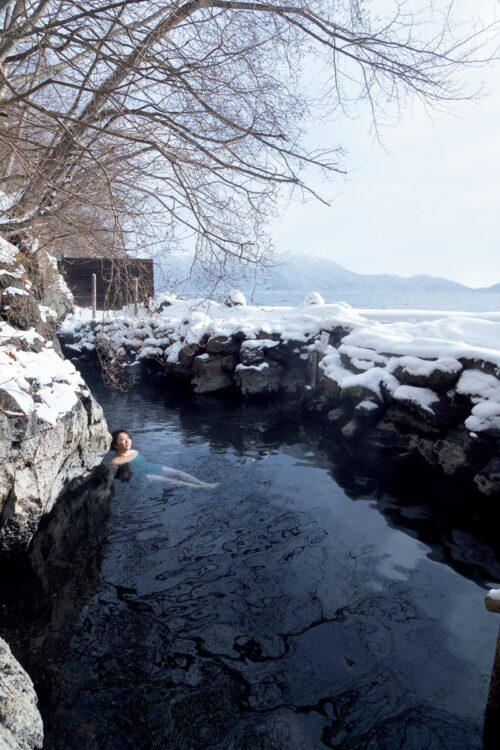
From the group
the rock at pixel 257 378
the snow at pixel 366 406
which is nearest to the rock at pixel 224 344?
the rock at pixel 257 378

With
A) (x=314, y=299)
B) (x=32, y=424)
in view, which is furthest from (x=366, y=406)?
(x=314, y=299)

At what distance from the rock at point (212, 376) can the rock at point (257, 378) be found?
0.95 meters

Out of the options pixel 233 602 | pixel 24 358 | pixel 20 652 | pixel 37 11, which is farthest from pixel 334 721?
pixel 37 11

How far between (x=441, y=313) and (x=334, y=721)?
10.9m

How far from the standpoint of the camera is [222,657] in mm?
3273

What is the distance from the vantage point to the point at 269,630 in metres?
3.58

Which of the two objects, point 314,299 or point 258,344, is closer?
point 258,344

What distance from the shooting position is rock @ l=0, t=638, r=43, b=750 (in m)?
1.98

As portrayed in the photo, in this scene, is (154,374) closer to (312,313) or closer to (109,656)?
(312,313)

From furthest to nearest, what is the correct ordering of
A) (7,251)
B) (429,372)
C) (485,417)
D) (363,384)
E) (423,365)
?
(363,384), (423,365), (429,372), (485,417), (7,251)

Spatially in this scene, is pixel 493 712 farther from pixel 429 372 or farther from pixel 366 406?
pixel 366 406

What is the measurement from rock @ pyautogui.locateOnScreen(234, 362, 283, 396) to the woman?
6.60m

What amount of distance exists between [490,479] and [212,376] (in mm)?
9960

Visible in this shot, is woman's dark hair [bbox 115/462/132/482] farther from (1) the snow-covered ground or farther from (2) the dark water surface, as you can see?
(1) the snow-covered ground
